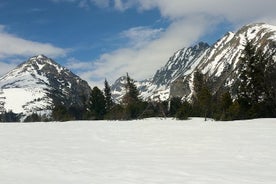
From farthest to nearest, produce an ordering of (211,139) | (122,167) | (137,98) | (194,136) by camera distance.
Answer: (137,98) < (194,136) < (211,139) < (122,167)

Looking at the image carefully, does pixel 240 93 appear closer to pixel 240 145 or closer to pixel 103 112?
pixel 240 145

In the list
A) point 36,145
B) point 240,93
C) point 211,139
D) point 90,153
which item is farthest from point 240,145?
point 240,93

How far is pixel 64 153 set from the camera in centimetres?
1512

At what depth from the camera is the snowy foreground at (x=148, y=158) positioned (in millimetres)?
10344

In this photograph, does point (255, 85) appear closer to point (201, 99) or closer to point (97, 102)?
point (201, 99)

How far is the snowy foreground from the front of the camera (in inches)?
407

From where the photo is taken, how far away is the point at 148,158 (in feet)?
47.2

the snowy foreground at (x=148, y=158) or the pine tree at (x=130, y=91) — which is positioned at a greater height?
the pine tree at (x=130, y=91)

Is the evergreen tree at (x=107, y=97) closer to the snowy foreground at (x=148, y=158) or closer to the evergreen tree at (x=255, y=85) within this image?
the evergreen tree at (x=255, y=85)

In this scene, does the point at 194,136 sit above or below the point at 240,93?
below

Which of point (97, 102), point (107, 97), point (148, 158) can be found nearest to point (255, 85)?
point (148, 158)

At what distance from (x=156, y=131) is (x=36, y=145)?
8.50 metres

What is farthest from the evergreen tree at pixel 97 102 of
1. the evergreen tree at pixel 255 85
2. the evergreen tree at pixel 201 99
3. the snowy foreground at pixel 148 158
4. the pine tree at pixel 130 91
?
the snowy foreground at pixel 148 158

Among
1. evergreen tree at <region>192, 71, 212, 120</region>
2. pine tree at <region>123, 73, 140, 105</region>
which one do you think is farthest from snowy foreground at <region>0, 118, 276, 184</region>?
pine tree at <region>123, 73, 140, 105</region>
